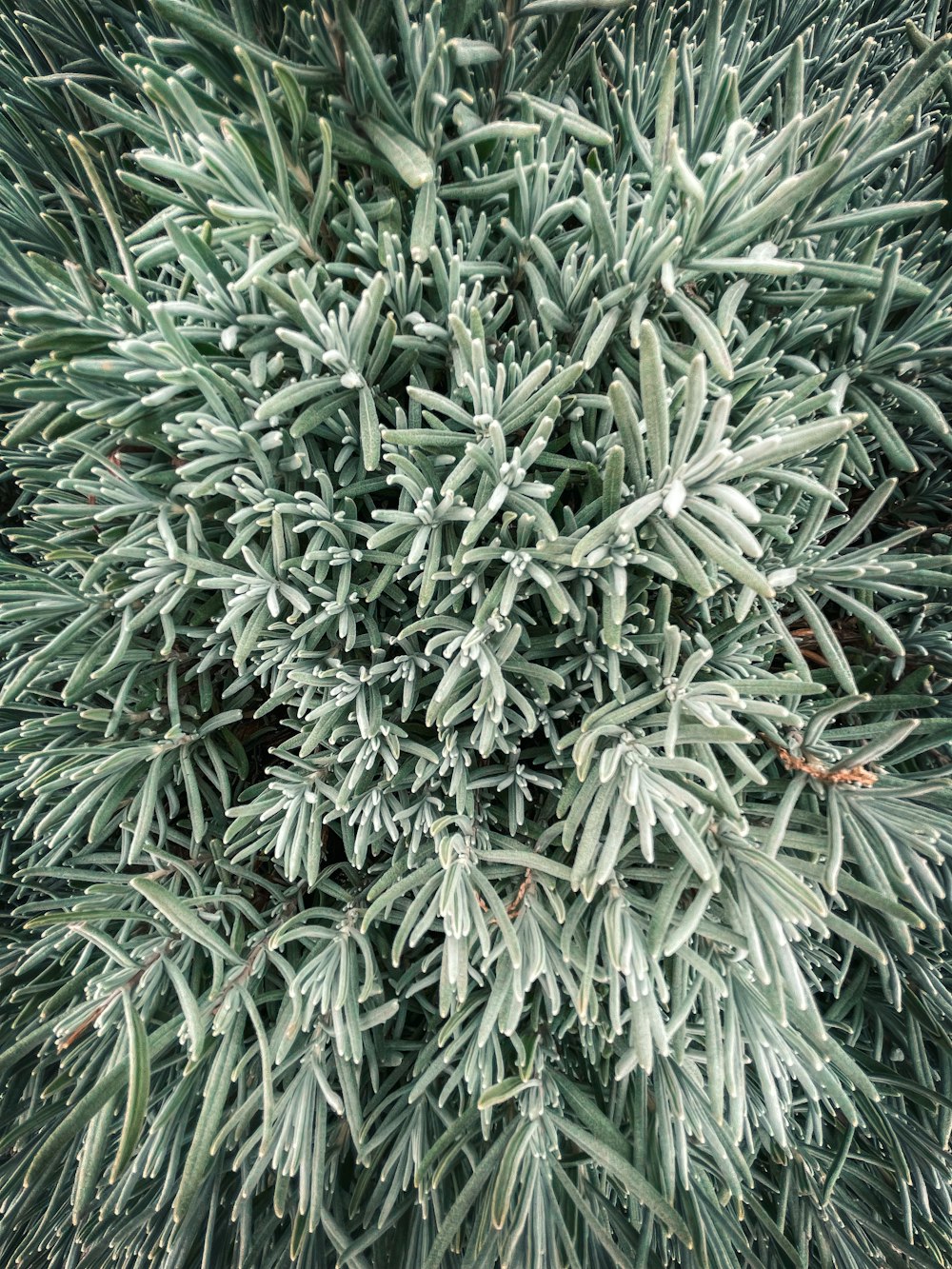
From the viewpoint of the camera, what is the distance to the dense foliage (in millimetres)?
772

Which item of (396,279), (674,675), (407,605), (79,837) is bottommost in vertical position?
(79,837)

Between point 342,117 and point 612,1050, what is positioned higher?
point 342,117

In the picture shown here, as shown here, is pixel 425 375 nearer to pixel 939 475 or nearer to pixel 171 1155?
pixel 939 475

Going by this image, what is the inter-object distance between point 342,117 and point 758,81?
59 cm

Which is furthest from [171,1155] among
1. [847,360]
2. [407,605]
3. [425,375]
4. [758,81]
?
[758,81]

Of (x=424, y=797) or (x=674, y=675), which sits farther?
(x=424, y=797)

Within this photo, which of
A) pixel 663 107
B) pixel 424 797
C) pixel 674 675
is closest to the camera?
pixel 663 107

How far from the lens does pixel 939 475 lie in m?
1.10

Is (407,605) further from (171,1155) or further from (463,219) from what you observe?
(171,1155)

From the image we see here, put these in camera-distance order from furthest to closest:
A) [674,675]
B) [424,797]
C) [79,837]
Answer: [79,837], [424,797], [674,675]

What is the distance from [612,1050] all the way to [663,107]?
1.29m

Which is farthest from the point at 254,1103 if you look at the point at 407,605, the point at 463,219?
the point at 463,219

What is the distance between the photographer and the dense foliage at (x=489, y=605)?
0.77 metres

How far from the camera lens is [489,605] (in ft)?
2.69
